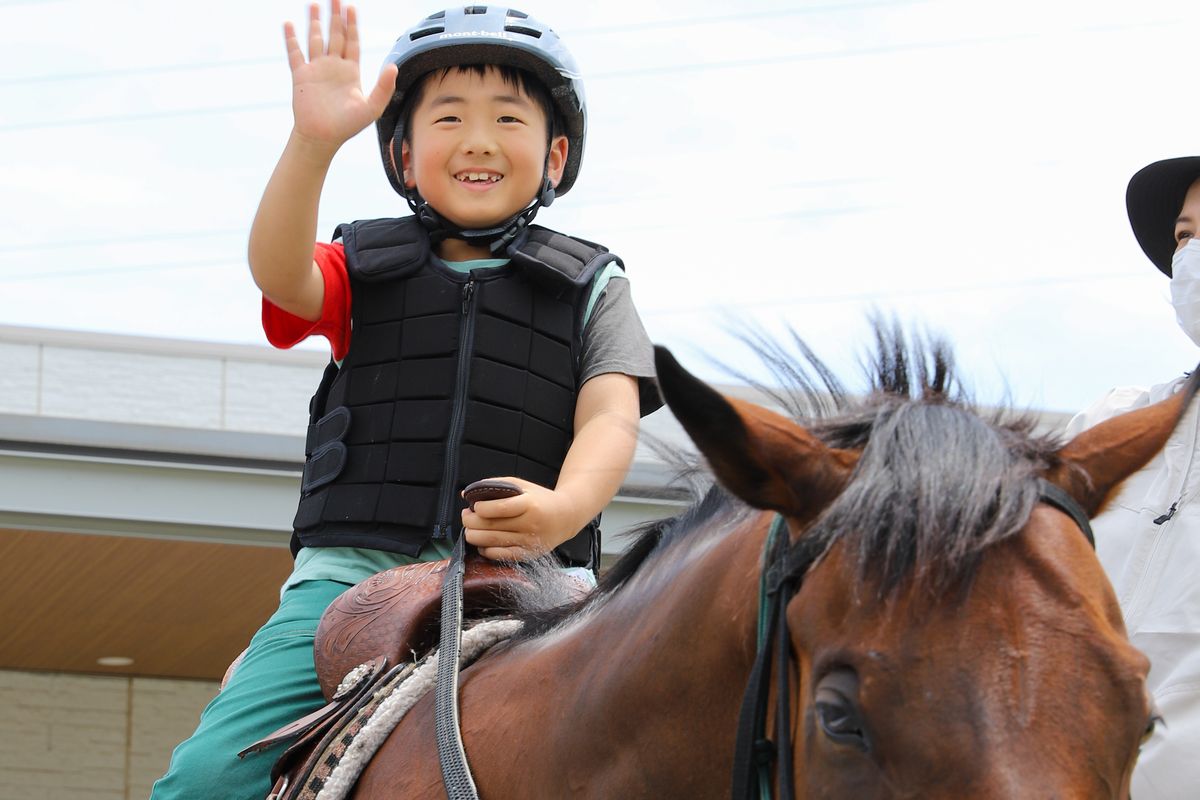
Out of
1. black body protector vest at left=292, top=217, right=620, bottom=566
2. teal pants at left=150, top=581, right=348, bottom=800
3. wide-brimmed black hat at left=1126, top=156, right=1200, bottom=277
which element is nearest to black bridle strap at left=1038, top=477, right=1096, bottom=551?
black body protector vest at left=292, top=217, right=620, bottom=566

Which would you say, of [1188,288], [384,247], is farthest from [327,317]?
[1188,288]

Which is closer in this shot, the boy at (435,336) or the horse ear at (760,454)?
the horse ear at (760,454)

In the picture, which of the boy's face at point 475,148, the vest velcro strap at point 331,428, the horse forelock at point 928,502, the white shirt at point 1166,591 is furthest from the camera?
the boy's face at point 475,148

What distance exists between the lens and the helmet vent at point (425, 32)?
3232mm

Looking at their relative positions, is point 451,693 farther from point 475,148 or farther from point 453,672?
point 475,148

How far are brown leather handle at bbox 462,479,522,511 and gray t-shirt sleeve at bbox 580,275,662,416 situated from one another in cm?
57

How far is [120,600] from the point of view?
800 centimetres

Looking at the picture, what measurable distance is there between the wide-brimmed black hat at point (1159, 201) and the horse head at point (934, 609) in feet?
6.82

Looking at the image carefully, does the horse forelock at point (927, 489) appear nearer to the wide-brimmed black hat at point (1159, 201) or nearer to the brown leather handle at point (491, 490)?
the brown leather handle at point (491, 490)

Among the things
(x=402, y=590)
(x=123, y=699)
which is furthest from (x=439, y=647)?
(x=123, y=699)

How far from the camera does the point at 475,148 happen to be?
3164 mm

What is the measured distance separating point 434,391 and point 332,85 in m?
0.67

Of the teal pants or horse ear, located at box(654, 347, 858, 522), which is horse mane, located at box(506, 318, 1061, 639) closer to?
horse ear, located at box(654, 347, 858, 522)

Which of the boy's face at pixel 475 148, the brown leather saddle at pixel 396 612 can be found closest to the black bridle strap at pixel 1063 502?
the brown leather saddle at pixel 396 612
